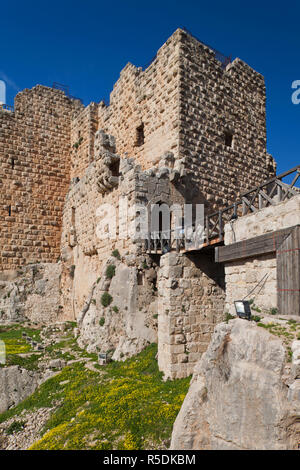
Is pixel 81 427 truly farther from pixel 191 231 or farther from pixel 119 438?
pixel 191 231

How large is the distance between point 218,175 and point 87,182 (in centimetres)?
608

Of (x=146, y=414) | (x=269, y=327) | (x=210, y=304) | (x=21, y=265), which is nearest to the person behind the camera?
(x=269, y=327)

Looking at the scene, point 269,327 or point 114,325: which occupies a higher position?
point 269,327

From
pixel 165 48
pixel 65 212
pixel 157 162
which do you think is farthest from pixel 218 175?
pixel 65 212

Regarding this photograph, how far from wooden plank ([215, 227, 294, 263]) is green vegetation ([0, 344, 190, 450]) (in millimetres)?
3241

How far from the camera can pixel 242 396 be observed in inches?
202

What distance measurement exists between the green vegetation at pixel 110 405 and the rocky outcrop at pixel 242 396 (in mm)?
1150

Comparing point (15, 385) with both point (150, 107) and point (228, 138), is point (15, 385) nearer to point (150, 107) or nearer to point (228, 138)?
point (150, 107)

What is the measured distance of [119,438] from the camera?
6699 millimetres

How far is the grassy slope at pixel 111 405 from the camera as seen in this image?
6.68 m

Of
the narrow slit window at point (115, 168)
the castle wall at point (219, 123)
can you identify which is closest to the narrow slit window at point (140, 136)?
the narrow slit window at point (115, 168)

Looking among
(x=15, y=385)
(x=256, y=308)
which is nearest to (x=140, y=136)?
(x=15, y=385)

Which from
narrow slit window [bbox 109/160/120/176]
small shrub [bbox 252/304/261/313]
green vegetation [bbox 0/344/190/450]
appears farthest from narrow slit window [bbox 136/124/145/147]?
small shrub [bbox 252/304/261/313]

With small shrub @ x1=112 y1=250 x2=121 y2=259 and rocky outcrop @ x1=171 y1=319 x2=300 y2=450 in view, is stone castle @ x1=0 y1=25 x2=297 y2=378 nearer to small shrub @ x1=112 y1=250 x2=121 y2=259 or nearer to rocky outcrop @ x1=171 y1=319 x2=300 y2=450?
small shrub @ x1=112 y1=250 x2=121 y2=259
